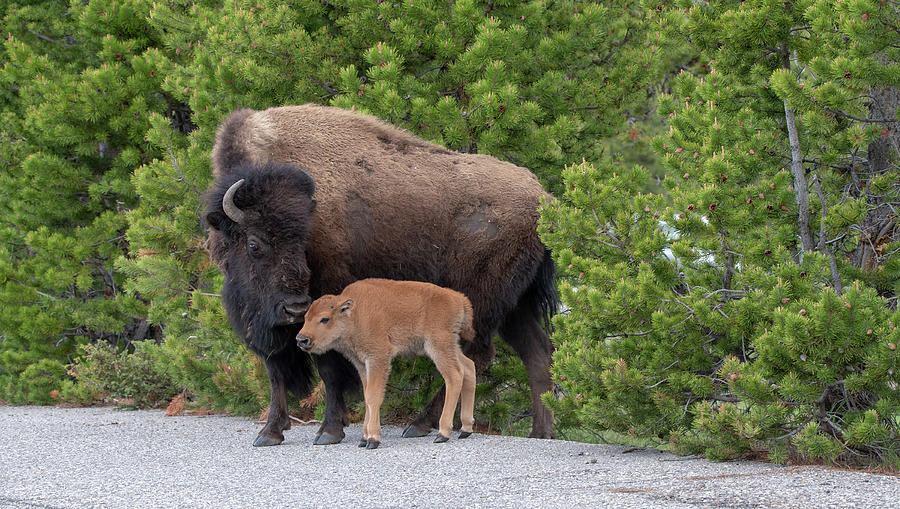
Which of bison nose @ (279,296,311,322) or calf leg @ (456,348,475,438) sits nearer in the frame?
bison nose @ (279,296,311,322)

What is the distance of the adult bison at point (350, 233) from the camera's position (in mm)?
7391

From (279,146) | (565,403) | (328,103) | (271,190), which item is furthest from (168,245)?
(565,403)

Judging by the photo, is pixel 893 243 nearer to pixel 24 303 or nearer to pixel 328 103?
pixel 328 103

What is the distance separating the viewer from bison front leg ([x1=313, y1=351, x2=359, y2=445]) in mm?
7566

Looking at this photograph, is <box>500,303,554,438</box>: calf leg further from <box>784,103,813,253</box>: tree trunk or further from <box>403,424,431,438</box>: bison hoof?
<box>784,103,813,253</box>: tree trunk

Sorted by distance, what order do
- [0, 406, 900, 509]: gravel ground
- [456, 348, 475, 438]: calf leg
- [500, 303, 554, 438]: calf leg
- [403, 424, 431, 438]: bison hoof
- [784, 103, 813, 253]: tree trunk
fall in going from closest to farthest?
[0, 406, 900, 509]: gravel ground → [784, 103, 813, 253]: tree trunk → [456, 348, 475, 438]: calf leg → [403, 424, 431, 438]: bison hoof → [500, 303, 554, 438]: calf leg

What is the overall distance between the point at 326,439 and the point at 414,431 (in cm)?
82

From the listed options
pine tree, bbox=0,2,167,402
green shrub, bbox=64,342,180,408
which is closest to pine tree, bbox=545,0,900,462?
green shrub, bbox=64,342,180,408

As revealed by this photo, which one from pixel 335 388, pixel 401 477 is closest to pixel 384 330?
pixel 335 388

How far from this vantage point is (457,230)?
8562 millimetres

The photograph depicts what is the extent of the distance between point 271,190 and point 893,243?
4.51m

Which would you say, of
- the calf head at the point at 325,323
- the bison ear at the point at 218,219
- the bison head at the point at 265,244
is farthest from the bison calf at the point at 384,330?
the bison ear at the point at 218,219

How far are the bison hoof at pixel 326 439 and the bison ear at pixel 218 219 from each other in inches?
72.9

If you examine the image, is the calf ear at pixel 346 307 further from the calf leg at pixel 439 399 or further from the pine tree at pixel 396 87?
the pine tree at pixel 396 87
